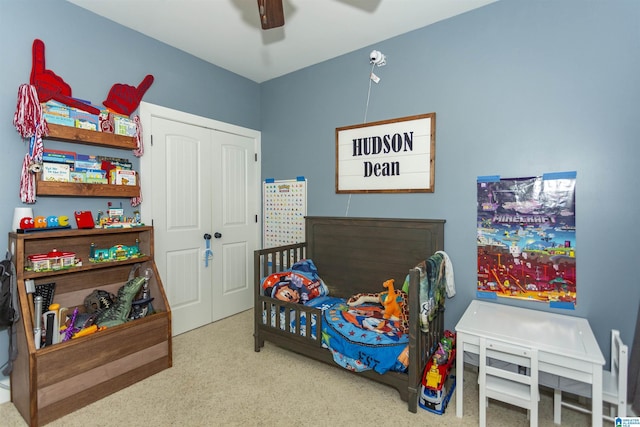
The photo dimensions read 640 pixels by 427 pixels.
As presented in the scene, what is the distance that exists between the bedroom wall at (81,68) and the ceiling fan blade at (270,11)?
1659 mm

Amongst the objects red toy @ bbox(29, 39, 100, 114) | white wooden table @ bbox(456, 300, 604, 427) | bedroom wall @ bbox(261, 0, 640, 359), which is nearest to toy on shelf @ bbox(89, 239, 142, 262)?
red toy @ bbox(29, 39, 100, 114)

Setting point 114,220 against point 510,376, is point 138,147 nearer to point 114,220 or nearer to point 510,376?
point 114,220

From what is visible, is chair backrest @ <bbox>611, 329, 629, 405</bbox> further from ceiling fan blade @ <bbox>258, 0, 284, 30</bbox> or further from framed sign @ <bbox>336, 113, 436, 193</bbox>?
ceiling fan blade @ <bbox>258, 0, 284, 30</bbox>

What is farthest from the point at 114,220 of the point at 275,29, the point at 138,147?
the point at 275,29

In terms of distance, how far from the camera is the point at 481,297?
2.26 metres

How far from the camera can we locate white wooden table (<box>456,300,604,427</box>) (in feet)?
4.73

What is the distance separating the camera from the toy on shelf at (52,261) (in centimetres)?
187

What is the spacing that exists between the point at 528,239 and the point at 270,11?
2.07 m

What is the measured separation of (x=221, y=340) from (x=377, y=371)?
1.50 meters

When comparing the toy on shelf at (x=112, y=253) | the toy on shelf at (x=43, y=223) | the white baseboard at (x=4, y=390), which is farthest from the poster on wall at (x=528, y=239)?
the white baseboard at (x=4, y=390)

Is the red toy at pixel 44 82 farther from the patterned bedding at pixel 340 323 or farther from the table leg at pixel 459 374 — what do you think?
the table leg at pixel 459 374

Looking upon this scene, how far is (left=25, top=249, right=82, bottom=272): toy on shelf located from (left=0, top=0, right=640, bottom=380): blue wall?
12.3 inches

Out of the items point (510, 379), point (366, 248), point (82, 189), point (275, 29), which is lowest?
point (510, 379)

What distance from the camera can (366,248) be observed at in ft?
9.04
